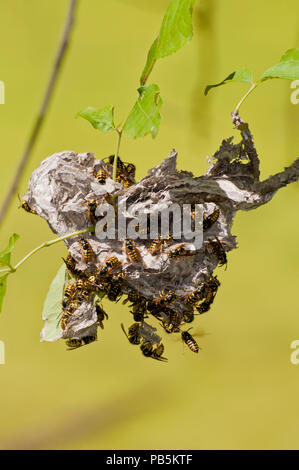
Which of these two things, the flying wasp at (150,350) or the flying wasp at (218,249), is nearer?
the flying wasp at (218,249)

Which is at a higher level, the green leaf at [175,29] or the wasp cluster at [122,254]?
the green leaf at [175,29]

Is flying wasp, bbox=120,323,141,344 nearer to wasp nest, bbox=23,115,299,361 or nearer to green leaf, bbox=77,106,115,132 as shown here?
wasp nest, bbox=23,115,299,361

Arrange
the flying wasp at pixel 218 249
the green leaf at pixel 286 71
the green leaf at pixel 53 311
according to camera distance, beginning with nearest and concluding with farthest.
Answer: the green leaf at pixel 286 71
the flying wasp at pixel 218 249
the green leaf at pixel 53 311

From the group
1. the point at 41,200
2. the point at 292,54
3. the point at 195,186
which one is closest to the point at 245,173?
the point at 195,186

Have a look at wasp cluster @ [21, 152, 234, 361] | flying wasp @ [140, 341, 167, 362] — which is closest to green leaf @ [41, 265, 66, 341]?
wasp cluster @ [21, 152, 234, 361]

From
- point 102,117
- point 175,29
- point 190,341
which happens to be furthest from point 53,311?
point 175,29

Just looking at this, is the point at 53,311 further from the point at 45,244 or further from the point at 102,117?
the point at 102,117

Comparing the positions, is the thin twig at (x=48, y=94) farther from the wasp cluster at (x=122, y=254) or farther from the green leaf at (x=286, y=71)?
the green leaf at (x=286, y=71)

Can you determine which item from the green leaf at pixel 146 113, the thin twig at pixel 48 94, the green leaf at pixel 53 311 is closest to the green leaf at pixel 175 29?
the green leaf at pixel 146 113
